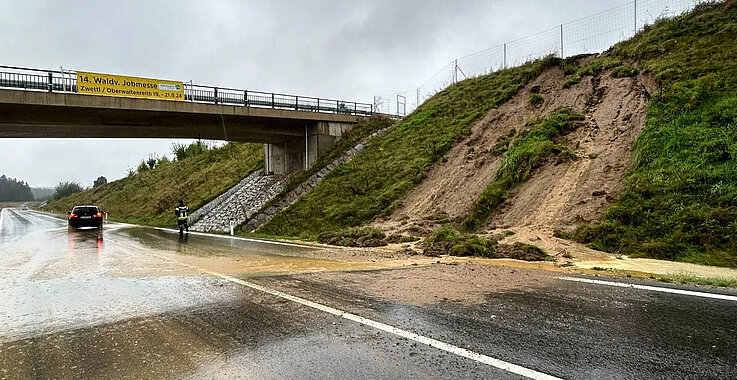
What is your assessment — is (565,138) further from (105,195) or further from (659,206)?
(105,195)

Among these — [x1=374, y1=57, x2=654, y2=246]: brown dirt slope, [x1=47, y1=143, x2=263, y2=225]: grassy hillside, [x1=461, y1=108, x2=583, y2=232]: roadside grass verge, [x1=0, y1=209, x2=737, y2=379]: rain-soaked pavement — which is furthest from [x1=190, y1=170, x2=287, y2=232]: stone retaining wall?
[x1=0, y1=209, x2=737, y2=379]: rain-soaked pavement

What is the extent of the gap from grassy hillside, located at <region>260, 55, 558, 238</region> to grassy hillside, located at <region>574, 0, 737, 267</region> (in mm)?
8704

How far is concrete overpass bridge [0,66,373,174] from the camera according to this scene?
64.9ft

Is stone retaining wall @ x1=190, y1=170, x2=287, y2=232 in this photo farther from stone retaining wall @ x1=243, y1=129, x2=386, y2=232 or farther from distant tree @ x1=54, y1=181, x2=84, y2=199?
distant tree @ x1=54, y1=181, x2=84, y2=199

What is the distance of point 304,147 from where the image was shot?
96.9ft

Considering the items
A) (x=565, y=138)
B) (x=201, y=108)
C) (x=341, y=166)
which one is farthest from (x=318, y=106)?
(x=565, y=138)

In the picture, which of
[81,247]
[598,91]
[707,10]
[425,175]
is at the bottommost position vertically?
[81,247]

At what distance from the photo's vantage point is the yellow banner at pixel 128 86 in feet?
66.8

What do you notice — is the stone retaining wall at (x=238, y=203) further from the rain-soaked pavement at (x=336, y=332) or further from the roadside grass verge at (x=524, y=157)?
the rain-soaked pavement at (x=336, y=332)

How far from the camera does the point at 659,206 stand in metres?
11.2

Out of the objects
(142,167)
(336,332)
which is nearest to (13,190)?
(142,167)

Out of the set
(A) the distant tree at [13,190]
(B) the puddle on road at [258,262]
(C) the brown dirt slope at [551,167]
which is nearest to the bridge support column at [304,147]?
(C) the brown dirt slope at [551,167]

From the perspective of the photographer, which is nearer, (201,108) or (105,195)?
(201,108)

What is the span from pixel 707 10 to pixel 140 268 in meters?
25.6
